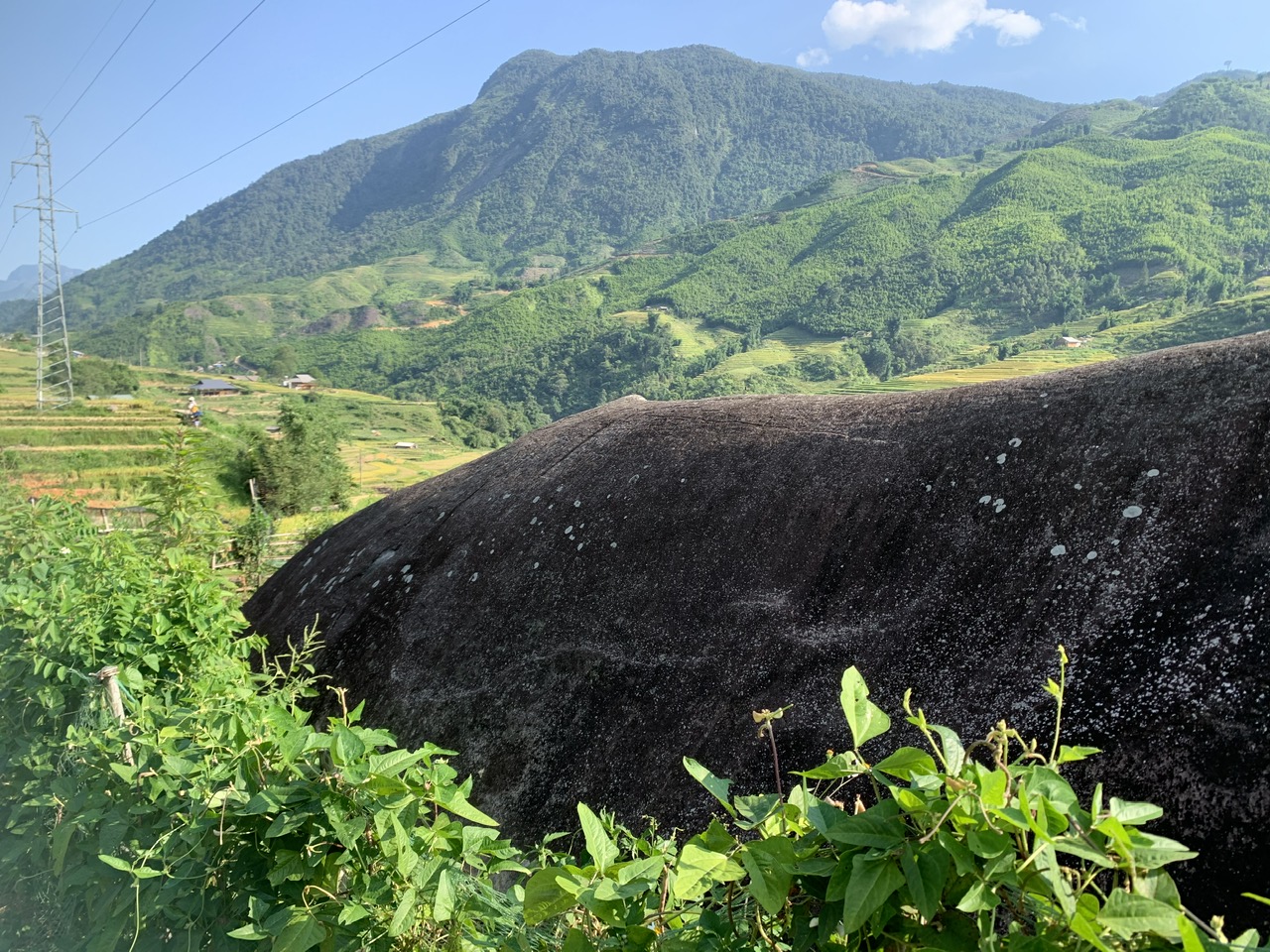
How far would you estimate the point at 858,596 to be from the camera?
22.1 feet

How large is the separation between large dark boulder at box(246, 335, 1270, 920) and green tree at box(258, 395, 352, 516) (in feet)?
141

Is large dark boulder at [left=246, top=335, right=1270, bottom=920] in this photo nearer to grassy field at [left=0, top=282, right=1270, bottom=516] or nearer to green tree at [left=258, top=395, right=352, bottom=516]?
grassy field at [left=0, top=282, right=1270, bottom=516]

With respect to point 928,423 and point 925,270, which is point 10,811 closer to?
point 928,423

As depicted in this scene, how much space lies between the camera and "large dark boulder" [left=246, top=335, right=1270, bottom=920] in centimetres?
477

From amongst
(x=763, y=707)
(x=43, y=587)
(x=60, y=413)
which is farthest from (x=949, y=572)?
(x=60, y=413)

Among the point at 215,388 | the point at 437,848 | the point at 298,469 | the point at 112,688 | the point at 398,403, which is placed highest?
the point at 215,388

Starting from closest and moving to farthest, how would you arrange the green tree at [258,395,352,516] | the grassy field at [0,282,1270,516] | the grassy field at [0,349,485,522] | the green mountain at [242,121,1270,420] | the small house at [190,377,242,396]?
the green tree at [258,395,352,516] < the grassy field at [0,349,485,522] < the grassy field at [0,282,1270,516] < the small house at [190,377,242,396] < the green mountain at [242,121,1270,420]

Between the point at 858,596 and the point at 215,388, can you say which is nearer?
the point at 858,596

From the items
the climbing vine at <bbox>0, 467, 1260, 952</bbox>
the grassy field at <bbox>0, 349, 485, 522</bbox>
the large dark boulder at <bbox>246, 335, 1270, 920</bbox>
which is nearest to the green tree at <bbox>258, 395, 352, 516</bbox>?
the grassy field at <bbox>0, 349, 485, 522</bbox>

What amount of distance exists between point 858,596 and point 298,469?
49882 millimetres

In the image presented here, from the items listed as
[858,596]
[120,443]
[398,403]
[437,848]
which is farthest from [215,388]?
Answer: [437,848]

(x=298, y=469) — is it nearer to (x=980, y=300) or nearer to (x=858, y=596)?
(x=858, y=596)

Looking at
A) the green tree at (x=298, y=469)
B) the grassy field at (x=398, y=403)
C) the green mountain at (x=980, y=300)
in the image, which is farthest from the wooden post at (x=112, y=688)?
the green mountain at (x=980, y=300)

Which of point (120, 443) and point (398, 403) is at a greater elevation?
point (120, 443)
